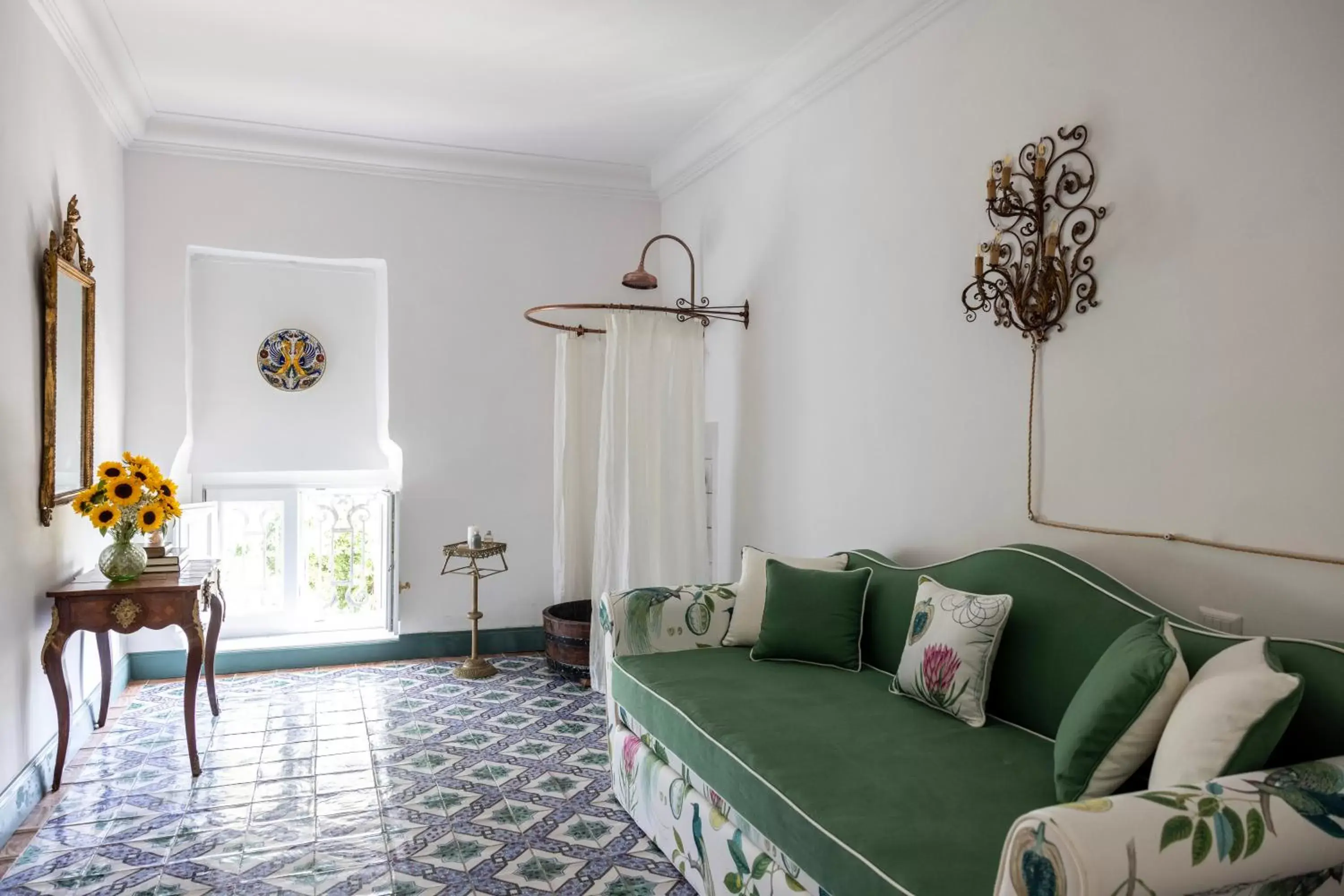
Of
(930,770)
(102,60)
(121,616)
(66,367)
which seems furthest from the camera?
(102,60)

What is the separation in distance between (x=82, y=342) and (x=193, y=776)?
180 cm

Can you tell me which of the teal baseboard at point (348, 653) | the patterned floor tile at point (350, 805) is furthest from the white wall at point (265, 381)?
the patterned floor tile at point (350, 805)

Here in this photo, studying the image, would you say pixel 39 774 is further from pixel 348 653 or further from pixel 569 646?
pixel 569 646

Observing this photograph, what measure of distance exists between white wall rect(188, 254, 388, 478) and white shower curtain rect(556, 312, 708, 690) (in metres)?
1.64

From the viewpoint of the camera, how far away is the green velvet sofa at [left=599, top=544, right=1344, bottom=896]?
1.34 m

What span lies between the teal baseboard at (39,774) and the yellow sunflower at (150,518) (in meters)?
0.75

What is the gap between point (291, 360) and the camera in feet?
16.4

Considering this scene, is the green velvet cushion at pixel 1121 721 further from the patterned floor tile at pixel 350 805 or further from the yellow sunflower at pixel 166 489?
the yellow sunflower at pixel 166 489

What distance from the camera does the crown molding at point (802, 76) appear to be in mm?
3164

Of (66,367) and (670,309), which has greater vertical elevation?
(670,309)

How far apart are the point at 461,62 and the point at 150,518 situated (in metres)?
2.20

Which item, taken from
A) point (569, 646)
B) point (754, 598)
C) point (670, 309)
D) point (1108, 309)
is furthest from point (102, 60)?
point (1108, 309)

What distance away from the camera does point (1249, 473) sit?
2041 millimetres

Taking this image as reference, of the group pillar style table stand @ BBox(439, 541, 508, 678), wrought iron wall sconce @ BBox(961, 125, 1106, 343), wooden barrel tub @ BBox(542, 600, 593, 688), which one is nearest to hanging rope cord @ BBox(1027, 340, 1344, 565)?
wrought iron wall sconce @ BBox(961, 125, 1106, 343)
